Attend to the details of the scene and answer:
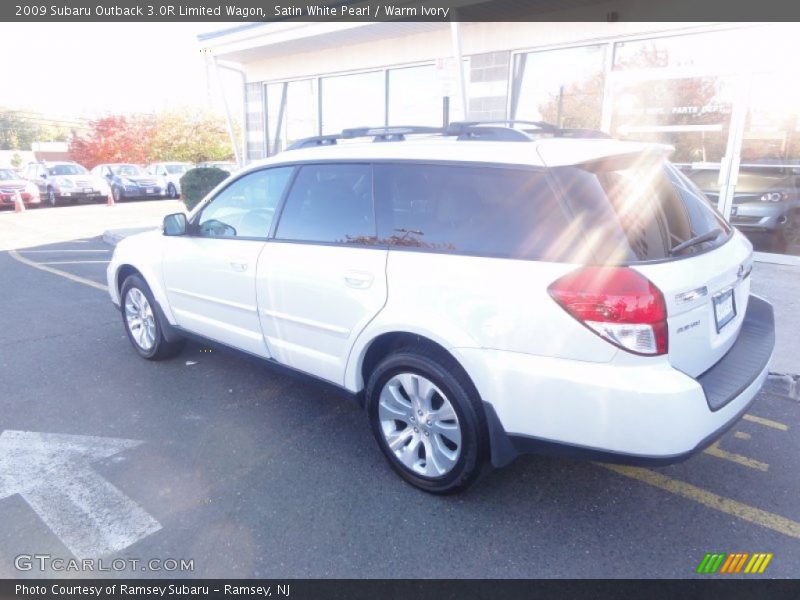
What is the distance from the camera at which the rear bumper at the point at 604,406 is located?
2182 millimetres

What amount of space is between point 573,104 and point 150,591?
8438 mm

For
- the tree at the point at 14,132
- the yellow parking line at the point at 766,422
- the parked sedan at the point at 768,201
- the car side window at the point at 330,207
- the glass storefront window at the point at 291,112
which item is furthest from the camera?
the tree at the point at 14,132

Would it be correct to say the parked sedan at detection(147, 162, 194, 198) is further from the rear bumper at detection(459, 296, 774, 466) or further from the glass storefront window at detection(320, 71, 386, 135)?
the rear bumper at detection(459, 296, 774, 466)

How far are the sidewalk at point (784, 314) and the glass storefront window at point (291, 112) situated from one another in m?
9.34

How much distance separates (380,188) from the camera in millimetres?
3018

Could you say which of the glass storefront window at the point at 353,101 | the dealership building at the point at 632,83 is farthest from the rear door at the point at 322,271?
the glass storefront window at the point at 353,101

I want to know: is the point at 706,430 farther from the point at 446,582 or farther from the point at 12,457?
the point at 12,457

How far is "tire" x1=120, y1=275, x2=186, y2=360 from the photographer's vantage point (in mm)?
4543

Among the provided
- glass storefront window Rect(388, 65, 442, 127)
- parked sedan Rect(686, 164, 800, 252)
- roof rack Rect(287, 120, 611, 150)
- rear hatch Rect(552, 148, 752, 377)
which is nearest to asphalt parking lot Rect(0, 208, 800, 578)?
rear hatch Rect(552, 148, 752, 377)

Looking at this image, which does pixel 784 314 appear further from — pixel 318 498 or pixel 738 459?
pixel 318 498

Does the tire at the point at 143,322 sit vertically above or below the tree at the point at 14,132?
below

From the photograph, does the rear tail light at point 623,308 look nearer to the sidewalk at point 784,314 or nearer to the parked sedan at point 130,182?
the sidewalk at point 784,314

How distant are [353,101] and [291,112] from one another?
7.44ft

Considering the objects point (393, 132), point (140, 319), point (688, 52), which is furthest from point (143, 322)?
point (688, 52)
